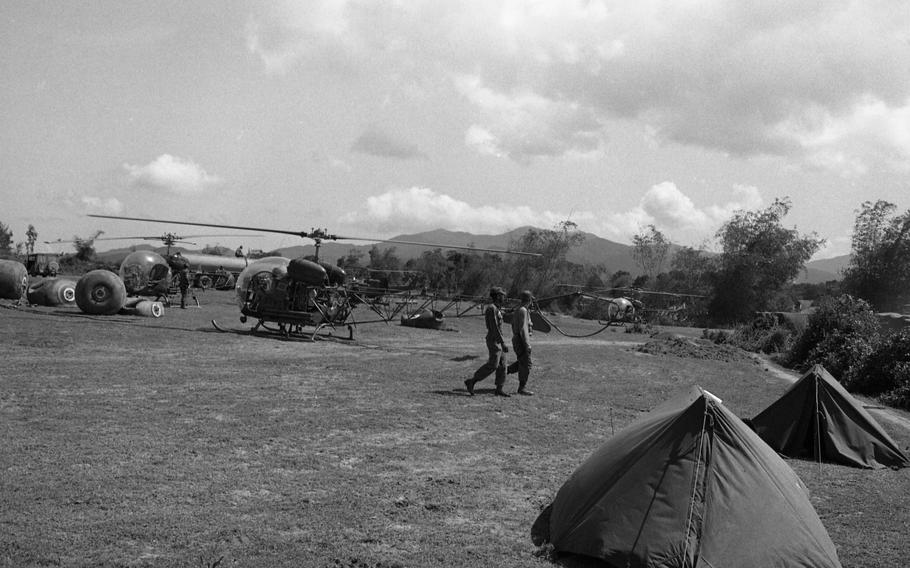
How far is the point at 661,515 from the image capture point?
18.0ft

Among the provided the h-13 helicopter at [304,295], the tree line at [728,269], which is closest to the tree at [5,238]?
the tree line at [728,269]

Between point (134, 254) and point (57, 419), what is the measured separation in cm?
2787

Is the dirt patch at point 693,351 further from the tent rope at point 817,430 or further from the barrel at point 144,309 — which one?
the barrel at point 144,309

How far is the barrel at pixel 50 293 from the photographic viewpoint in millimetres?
27703

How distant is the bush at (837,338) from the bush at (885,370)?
46 cm

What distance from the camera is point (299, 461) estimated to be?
317 inches

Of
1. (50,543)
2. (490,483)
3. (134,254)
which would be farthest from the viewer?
(134,254)

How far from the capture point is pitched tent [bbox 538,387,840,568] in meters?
5.31

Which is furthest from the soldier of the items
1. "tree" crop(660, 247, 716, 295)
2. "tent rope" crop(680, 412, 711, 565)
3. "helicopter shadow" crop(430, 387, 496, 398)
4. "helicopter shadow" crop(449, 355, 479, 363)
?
"tree" crop(660, 247, 716, 295)

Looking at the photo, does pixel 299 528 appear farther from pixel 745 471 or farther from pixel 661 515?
pixel 745 471

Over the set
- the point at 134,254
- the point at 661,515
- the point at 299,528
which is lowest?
the point at 299,528

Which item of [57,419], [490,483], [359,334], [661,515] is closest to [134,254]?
[359,334]

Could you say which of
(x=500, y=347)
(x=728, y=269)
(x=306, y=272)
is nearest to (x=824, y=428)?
(x=500, y=347)

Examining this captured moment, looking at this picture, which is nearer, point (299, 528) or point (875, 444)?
point (299, 528)
